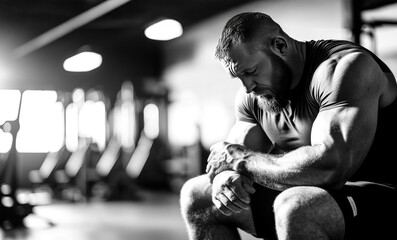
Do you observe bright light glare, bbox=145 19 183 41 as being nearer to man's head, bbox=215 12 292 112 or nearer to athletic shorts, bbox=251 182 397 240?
man's head, bbox=215 12 292 112

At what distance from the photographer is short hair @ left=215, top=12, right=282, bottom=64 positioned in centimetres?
140

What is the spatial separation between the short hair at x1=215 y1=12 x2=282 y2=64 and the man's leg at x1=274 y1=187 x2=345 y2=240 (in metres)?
0.43

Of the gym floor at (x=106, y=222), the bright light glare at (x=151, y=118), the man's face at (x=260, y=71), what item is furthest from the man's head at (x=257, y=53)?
the bright light glare at (x=151, y=118)

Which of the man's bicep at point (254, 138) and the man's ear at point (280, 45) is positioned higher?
the man's ear at point (280, 45)

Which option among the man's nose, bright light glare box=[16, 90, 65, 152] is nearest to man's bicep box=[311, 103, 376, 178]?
the man's nose

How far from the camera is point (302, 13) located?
603cm

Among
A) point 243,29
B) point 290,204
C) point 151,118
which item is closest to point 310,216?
point 290,204

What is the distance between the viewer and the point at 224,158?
4.87ft

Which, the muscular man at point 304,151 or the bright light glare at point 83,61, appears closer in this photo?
the muscular man at point 304,151

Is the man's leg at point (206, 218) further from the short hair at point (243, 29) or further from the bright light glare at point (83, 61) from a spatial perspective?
the bright light glare at point (83, 61)

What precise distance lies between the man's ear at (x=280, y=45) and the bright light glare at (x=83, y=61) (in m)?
4.39

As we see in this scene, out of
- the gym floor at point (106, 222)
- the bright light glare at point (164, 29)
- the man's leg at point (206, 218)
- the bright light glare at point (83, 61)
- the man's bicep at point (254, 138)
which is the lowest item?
the gym floor at point (106, 222)

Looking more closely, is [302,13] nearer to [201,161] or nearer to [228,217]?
[201,161]

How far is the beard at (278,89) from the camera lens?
4.65 feet
